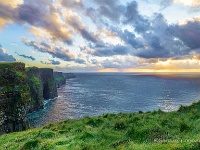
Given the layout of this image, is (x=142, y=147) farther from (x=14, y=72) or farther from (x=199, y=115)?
(x=14, y=72)

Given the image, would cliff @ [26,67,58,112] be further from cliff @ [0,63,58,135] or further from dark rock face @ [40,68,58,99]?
cliff @ [0,63,58,135]

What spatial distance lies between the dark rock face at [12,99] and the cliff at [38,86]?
3023 centimetres

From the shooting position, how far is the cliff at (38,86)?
109925 millimetres

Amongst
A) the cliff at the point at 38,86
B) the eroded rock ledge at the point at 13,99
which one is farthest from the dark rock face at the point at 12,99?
the cliff at the point at 38,86

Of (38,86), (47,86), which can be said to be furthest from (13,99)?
(47,86)

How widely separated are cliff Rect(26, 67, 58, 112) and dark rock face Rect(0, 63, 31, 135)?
99.2 feet

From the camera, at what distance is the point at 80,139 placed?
71.6 ft

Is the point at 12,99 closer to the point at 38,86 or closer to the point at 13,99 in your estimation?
the point at 13,99

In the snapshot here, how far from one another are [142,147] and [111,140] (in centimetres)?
585

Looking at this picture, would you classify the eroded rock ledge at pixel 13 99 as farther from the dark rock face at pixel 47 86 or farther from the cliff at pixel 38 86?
the dark rock face at pixel 47 86

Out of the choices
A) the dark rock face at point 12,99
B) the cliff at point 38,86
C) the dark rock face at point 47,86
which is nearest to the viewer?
the dark rock face at point 12,99

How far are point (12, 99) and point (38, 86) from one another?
50653 mm

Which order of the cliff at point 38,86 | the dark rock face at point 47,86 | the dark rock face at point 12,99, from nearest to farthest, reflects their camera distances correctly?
the dark rock face at point 12,99
the cliff at point 38,86
the dark rock face at point 47,86

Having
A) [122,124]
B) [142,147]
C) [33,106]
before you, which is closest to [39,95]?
[33,106]
